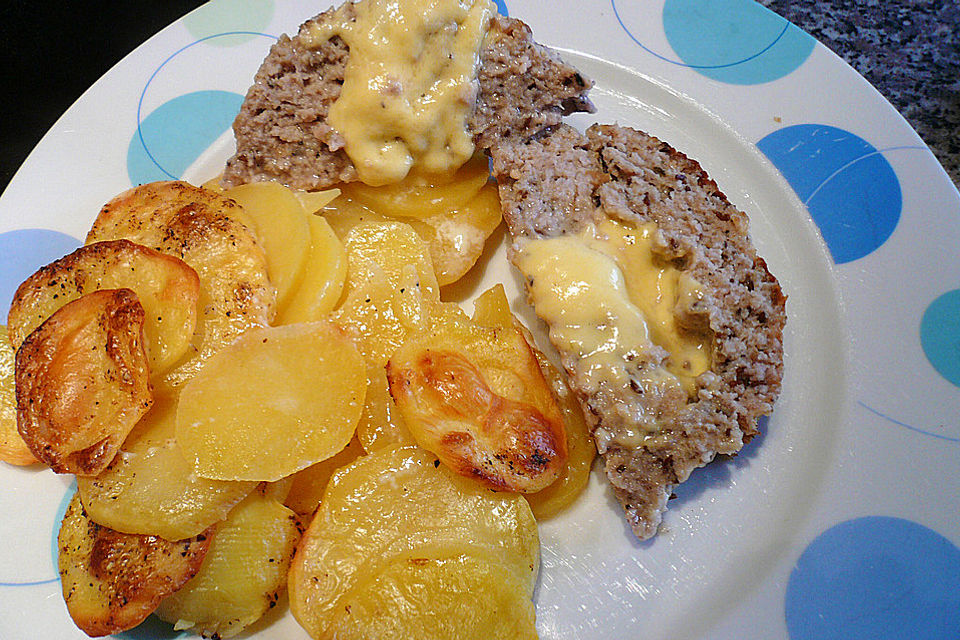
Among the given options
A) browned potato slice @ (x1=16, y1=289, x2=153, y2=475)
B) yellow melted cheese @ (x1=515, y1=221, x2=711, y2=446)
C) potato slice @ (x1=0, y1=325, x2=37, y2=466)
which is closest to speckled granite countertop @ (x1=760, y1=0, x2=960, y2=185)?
yellow melted cheese @ (x1=515, y1=221, x2=711, y2=446)

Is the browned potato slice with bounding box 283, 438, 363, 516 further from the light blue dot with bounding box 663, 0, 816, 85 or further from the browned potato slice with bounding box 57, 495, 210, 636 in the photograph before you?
the light blue dot with bounding box 663, 0, 816, 85

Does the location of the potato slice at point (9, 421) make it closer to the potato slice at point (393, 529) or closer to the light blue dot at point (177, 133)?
the light blue dot at point (177, 133)

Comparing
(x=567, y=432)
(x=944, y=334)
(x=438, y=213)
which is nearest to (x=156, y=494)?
(x=567, y=432)

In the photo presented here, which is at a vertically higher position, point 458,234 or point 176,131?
point 176,131

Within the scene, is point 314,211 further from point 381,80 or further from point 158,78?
point 158,78

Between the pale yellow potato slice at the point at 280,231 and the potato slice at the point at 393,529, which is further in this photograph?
the pale yellow potato slice at the point at 280,231

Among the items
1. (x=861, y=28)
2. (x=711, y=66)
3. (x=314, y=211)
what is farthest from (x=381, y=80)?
(x=861, y=28)

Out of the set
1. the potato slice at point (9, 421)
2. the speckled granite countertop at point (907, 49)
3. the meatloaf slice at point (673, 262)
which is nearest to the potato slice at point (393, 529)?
the meatloaf slice at point (673, 262)

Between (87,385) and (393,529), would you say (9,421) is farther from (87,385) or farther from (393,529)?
(393,529)
